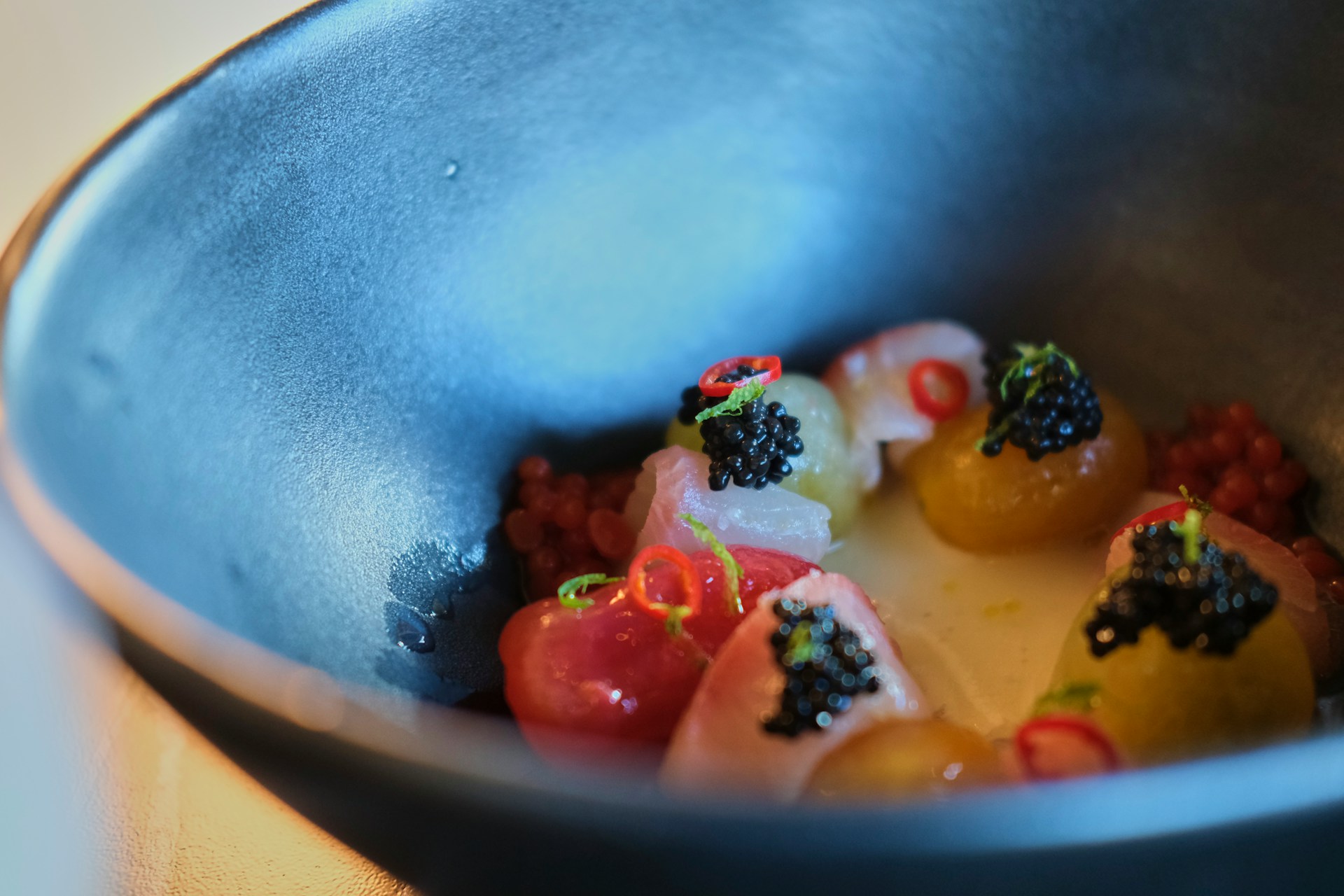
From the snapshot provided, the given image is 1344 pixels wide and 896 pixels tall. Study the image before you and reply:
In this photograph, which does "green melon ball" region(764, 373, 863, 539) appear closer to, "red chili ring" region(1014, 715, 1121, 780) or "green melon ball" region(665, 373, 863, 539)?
"green melon ball" region(665, 373, 863, 539)

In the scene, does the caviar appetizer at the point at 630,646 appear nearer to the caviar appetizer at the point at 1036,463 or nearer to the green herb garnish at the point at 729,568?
the green herb garnish at the point at 729,568

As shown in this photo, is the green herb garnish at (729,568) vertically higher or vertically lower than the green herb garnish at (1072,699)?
higher

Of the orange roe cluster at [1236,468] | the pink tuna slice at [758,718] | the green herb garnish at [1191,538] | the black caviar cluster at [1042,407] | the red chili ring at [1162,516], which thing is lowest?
the orange roe cluster at [1236,468]

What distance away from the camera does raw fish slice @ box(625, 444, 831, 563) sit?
81 cm

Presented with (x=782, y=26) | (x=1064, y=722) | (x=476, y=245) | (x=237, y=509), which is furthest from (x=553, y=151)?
(x=1064, y=722)

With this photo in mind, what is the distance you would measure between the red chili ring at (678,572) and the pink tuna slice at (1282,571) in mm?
292

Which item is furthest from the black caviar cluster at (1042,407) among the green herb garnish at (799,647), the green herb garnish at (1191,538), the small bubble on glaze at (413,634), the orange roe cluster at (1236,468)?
the small bubble on glaze at (413,634)

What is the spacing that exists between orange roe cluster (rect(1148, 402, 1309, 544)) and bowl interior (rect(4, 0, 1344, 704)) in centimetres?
4

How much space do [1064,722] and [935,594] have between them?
0.27 metres

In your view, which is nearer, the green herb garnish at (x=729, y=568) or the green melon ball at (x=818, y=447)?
the green herb garnish at (x=729, y=568)

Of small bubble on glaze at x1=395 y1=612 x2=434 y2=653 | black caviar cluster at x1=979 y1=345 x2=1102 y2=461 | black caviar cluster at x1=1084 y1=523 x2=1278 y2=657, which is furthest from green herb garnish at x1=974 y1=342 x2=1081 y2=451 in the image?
small bubble on glaze at x1=395 y1=612 x2=434 y2=653

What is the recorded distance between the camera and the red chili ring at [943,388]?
3.03 feet

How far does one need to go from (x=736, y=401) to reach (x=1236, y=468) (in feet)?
1.42

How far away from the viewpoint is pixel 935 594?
0.86 meters
